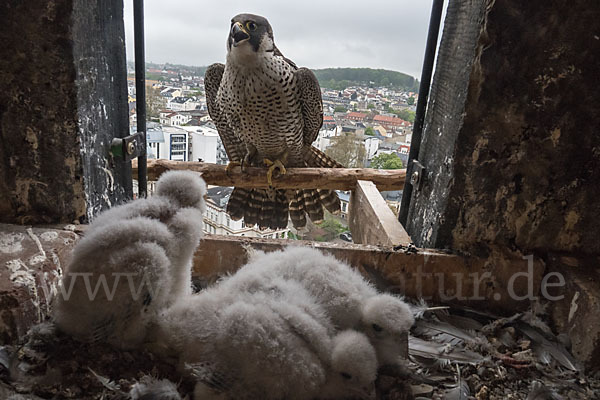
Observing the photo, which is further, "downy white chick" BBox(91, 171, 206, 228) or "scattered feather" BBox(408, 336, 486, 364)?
"scattered feather" BBox(408, 336, 486, 364)

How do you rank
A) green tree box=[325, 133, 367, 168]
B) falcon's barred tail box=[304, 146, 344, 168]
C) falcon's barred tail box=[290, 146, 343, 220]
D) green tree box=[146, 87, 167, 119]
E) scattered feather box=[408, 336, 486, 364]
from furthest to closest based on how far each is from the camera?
1. falcon's barred tail box=[304, 146, 344, 168]
2. falcon's barred tail box=[290, 146, 343, 220]
3. green tree box=[325, 133, 367, 168]
4. green tree box=[146, 87, 167, 119]
5. scattered feather box=[408, 336, 486, 364]

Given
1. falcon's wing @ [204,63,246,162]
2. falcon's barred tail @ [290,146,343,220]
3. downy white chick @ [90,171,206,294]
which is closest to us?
downy white chick @ [90,171,206,294]

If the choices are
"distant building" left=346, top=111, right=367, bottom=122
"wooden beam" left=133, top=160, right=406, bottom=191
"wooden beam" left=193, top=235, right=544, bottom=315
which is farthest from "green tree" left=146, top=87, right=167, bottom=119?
"distant building" left=346, top=111, right=367, bottom=122

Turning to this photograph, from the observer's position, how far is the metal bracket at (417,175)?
1415mm

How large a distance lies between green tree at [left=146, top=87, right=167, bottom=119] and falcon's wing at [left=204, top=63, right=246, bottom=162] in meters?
0.80

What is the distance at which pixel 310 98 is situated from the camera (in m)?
2.42

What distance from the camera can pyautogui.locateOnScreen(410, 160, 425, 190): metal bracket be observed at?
1.41 m

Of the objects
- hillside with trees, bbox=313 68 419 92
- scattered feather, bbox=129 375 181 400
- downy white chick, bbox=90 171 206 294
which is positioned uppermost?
hillside with trees, bbox=313 68 419 92

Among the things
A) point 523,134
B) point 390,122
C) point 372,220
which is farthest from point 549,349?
point 390,122

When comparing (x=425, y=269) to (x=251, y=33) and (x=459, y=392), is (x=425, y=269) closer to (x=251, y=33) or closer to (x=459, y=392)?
(x=459, y=392)

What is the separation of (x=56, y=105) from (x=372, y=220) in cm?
112

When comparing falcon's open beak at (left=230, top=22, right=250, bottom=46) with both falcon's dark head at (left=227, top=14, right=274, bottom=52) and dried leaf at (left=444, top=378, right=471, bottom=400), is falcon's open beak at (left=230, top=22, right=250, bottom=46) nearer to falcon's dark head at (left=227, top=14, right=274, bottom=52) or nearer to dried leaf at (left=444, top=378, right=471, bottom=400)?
falcon's dark head at (left=227, top=14, right=274, bottom=52)

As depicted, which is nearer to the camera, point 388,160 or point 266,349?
point 266,349

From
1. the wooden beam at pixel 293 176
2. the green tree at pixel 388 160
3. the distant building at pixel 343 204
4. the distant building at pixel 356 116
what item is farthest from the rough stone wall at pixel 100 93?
the distant building at pixel 343 204
